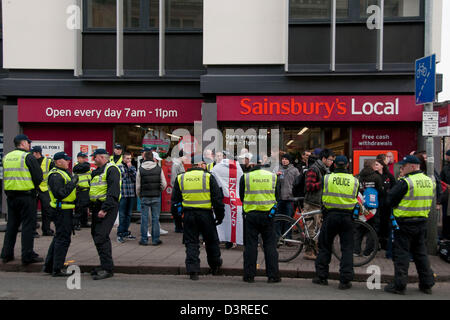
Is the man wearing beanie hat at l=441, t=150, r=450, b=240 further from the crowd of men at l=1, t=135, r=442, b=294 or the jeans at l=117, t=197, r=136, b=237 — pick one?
the jeans at l=117, t=197, r=136, b=237

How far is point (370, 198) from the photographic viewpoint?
8.57 m

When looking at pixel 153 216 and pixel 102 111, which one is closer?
pixel 153 216

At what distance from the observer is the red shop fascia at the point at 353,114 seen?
12.1 meters

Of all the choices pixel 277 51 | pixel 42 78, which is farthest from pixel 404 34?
pixel 42 78

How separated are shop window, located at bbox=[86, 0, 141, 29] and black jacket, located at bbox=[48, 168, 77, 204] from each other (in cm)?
705

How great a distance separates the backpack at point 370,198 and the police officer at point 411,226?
6.48 feet

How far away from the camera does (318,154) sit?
888cm

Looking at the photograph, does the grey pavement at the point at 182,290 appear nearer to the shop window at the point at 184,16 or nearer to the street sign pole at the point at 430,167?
the street sign pole at the point at 430,167

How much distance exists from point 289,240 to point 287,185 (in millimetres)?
1681

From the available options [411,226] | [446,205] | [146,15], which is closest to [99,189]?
[411,226]

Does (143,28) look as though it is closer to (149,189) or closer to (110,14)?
(110,14)

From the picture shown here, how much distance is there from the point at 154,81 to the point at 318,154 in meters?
5.76

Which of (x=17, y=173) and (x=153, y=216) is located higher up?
(x=17, y=173)

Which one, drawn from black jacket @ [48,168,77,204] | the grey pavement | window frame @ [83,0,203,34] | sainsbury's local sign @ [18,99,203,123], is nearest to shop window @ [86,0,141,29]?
window frame @ [83,0,203,34]
